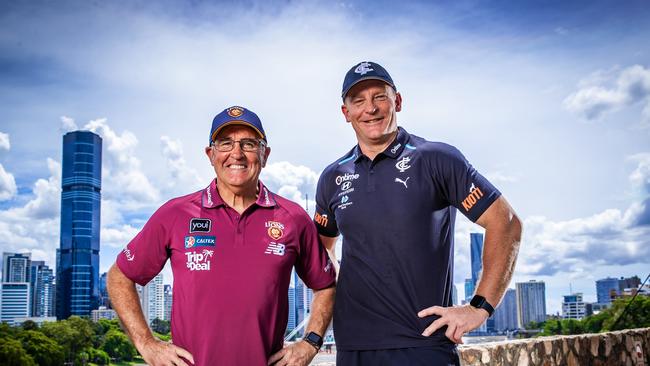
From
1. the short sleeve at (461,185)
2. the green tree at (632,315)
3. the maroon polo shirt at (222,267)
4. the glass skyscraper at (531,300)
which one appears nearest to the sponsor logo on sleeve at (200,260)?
the maroon polo shirt at (222,267)

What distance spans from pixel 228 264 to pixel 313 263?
0.43 metres

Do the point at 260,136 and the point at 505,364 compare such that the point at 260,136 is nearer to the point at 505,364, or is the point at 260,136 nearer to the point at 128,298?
the point at 128,298

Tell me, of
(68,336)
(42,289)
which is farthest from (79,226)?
(68,336)

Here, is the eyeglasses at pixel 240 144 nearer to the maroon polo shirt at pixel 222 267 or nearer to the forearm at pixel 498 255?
the maroon polo shirt at pixel 222 267

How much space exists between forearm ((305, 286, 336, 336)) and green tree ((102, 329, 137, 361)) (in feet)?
216

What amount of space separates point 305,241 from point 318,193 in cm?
41

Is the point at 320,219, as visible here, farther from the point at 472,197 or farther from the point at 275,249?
the point at 472,197

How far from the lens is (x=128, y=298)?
2488 millimetres

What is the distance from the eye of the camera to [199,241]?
94.5 inches

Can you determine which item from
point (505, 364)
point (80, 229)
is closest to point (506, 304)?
point (80, 229)

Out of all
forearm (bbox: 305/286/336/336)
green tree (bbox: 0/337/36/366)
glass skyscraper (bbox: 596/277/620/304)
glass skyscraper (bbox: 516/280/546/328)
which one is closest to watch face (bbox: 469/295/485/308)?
forearm (bbox: 305/286/336/336)

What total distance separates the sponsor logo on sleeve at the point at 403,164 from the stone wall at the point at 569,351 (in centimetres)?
300

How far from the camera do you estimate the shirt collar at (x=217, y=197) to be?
249 cm

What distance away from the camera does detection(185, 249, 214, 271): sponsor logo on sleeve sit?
2.36 m
